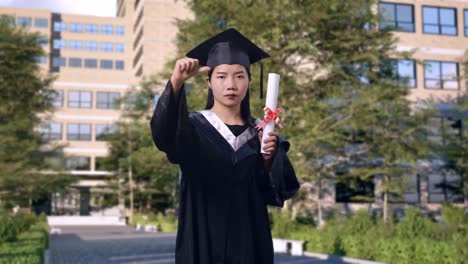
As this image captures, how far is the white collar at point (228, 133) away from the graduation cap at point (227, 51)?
32 centimetres

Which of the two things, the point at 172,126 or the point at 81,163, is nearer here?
the point at 172,126

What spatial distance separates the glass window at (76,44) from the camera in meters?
85.1

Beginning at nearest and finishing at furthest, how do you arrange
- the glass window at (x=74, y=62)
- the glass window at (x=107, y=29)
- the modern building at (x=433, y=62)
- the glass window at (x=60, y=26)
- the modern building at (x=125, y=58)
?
1. the modern building at (x=433, y=62)
2. the modern building at (x=125, y=58)
3. the glass window at (x=74, y=62)
4. the glass window at (x=60, y=26)
5. the glass window at (x=107, y=29)

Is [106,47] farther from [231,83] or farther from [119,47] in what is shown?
[231,83]

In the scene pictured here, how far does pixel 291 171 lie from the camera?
3994 mm

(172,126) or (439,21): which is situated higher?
(439,21)

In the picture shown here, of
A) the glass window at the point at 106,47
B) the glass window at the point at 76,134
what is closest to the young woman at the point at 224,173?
the glass window at the point at 76,134

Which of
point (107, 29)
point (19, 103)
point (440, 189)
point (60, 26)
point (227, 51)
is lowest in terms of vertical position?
point (227, 51)

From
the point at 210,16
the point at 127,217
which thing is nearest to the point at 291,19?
the point at 210,16

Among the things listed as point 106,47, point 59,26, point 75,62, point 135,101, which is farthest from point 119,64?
point 135,101

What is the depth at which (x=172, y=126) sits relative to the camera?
136 inches

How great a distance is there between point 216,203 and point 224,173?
18 centimetres

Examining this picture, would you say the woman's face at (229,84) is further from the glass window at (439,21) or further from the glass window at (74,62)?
the glass window at (74,62)

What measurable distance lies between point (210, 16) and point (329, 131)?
6.12 m
